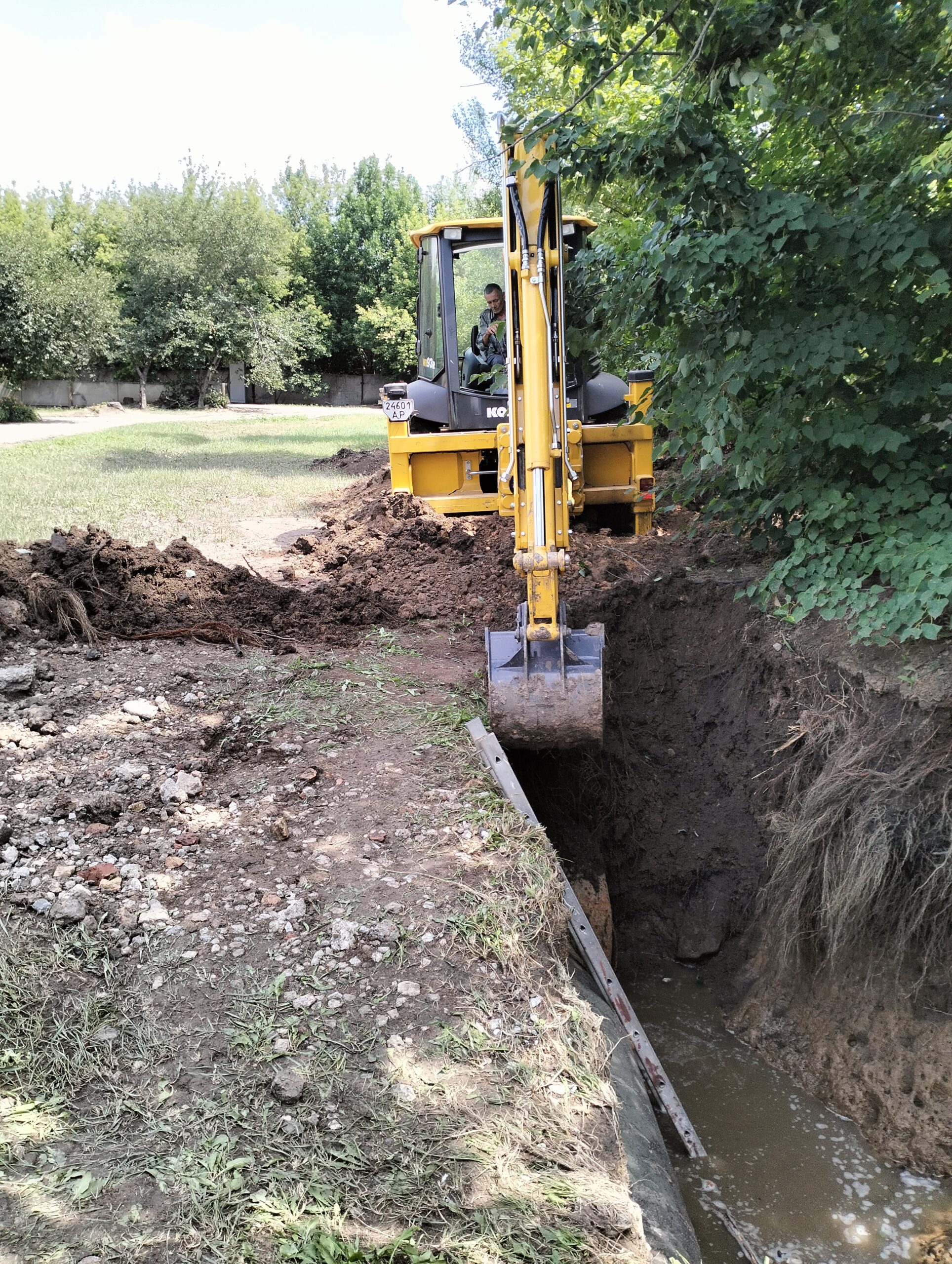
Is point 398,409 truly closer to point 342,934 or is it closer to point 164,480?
point 342,934

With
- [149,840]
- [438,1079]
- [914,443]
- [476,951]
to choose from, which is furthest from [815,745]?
[149,840]

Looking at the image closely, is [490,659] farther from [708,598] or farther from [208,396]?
[208,396]

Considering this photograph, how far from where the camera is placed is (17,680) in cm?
477

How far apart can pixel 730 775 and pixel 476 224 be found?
484 centimetres

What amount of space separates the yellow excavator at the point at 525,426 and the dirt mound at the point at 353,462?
A: 6.49m

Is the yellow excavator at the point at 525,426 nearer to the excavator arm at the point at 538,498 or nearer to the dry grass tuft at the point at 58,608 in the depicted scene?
the excavator arm at the point at 538,498

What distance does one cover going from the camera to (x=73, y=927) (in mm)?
3287

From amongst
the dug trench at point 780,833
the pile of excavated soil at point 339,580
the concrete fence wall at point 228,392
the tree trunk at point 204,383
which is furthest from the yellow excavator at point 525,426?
the tree trunk at point 204,383

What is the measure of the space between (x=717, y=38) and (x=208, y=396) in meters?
29.9

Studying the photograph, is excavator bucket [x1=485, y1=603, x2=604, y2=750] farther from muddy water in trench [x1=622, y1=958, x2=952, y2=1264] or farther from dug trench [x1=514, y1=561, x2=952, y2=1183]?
muddy water in trench [x1=622, y1=958, x2=952, y2=1264]

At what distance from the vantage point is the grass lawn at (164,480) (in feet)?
32.1

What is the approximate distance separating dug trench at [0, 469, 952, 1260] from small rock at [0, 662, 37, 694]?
78cm

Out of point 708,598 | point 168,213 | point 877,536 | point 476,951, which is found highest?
point 168,213

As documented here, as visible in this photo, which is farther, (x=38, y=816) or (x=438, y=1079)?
(x=38, y=816)
